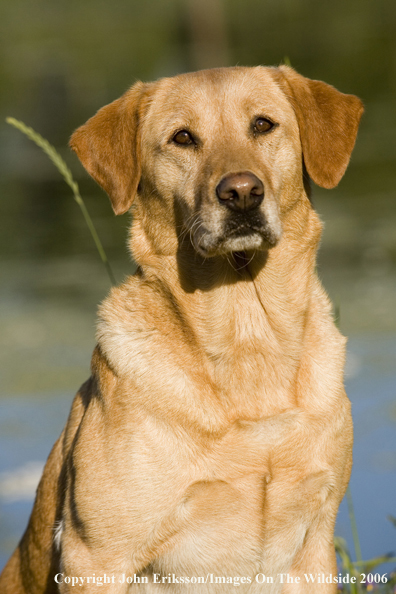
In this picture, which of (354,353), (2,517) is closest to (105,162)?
(2,517)

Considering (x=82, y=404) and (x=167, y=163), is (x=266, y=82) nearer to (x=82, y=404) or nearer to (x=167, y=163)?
(x=167, y=163)

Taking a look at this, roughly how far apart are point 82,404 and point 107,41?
41501 mm

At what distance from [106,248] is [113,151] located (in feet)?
27.1

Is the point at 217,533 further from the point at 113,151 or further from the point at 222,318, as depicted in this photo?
the point at 113,151

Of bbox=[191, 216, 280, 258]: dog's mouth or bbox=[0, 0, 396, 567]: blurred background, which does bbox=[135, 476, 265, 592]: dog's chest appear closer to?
bbox=[191, 216, 280, 258]: dog's mouth

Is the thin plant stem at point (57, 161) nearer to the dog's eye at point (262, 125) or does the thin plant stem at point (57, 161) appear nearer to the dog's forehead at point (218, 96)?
the dog's forehead at point (218, 96)

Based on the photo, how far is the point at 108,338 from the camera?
4.02 m

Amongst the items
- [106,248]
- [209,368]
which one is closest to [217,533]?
[209,368]

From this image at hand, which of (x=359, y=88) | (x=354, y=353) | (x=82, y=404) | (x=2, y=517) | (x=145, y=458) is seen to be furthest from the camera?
(x=359, y=88)

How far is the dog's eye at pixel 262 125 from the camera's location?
4180 mm

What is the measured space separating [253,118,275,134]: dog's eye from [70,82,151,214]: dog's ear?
55cm

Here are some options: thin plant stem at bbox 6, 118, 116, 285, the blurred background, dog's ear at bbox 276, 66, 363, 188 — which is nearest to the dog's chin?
dog's ear at bbox 276, 66, 363, 188

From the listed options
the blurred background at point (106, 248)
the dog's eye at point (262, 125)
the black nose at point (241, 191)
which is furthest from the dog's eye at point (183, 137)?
the blurred background at point (106, 248)

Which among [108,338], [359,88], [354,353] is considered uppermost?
[108,338]
